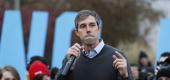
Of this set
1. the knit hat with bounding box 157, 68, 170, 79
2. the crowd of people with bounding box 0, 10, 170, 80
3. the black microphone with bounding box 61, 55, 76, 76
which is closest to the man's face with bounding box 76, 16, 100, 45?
the crowd of people with bounding box 0, 10, 170, 80

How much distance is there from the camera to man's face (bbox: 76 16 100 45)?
5793 millimetres

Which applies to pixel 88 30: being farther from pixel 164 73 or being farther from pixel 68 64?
pixel 164 73

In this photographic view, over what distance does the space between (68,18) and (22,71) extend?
1777 mm

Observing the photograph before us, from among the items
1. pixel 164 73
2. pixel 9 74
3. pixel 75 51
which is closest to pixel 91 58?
pixel 75 51

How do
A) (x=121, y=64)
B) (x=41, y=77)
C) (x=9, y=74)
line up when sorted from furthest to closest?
(x=41, y=77)
(x=9, y=74)
(x=121, y=64)

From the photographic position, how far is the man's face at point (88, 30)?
579cm

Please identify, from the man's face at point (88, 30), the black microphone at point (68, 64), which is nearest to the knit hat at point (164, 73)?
the man's face at point (88, 30)

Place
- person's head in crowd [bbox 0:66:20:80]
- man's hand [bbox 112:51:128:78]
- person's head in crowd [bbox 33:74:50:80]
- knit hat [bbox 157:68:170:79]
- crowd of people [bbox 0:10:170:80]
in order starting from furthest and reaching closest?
person's head in crowd [bbox 33:74:50:80] < person's head in crowd [bbox 0:66:20:80] < knit hat [bbox 157:68:170:79] < crowd of people [bbox 0:10:170:80] < man's hand [bbox 112:51:128:78]

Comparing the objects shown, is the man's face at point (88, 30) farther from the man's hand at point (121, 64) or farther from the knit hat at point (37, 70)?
the knit hat at point (37, 70)

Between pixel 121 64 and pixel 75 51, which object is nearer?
pixel 121 64

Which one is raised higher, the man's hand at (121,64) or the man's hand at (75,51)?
the man's hand at (75,51)

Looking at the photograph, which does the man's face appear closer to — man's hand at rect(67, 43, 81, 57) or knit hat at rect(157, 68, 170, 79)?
man's hand at rect(67, 43, 81, 57)

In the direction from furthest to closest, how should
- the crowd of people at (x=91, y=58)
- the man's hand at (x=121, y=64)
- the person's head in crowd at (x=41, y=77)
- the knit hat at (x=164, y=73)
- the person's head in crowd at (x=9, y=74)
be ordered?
1. the person's head in crowd at (x=41, y=77)
2. the person's head in crowd at (x=9, y=74)
3. the knit hat at (x=164, y=73)
4. the crowd of people at (x=91, y=58)
5. the man's hand at (x=121, y=64)

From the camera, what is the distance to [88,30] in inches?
228
